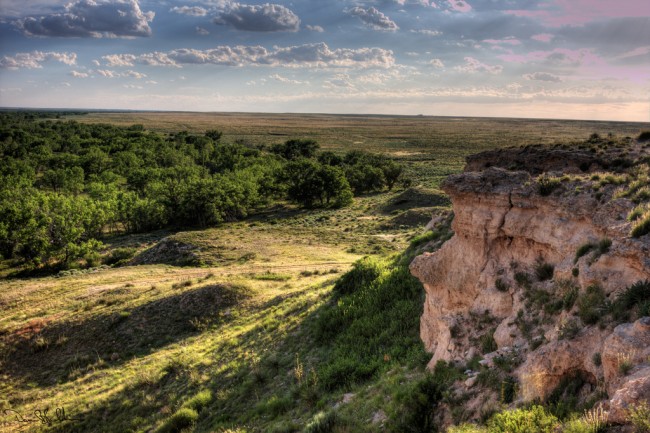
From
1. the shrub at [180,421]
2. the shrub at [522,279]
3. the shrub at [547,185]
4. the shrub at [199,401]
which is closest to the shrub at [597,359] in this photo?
the shrub at [522,279]

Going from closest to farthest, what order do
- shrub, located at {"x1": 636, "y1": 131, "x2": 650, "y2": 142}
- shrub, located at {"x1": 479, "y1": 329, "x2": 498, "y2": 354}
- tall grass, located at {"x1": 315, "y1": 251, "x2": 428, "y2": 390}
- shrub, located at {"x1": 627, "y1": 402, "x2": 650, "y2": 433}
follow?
1. shrub, located at {"x1": 627, "y1": 402, "x2": 650, "y2": 433}
2. shrub, located at {"x1": 479, "y1": 329, "x2": 498, "y2": 354}
3. tall grass, located at {"x1": 315, "y1": 251, "x2": 428, "y2": 390}
4. shrub, located at {"x1": 636, "y1": 131, "x2": 650, "y2": 142}

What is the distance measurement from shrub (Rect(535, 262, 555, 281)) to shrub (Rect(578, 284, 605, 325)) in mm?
2398

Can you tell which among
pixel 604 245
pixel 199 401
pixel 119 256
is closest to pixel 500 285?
pixel 604 245

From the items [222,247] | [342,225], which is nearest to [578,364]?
[222,247]

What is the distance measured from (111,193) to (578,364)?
7369 cm

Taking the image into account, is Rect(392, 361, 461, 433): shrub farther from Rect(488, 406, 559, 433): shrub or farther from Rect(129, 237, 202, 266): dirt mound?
Rect(129, 237, 202, 266): dirt mound

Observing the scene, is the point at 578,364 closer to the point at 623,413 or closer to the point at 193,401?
the point at 623,413

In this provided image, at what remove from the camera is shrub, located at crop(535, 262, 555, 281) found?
11.3 metres

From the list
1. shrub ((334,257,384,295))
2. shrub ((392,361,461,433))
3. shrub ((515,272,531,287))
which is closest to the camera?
shrub ((392,361,461,433))

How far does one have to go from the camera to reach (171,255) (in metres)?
44.5

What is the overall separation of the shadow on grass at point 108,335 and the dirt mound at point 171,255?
15.7 m

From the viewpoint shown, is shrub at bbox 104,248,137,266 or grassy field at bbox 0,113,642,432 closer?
grassy field at bbox 0,113,642,432

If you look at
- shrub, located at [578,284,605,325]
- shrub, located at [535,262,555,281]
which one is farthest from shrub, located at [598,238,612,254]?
shrub, located at [535,262,555,281]

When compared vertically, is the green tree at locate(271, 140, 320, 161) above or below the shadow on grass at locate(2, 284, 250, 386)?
above
